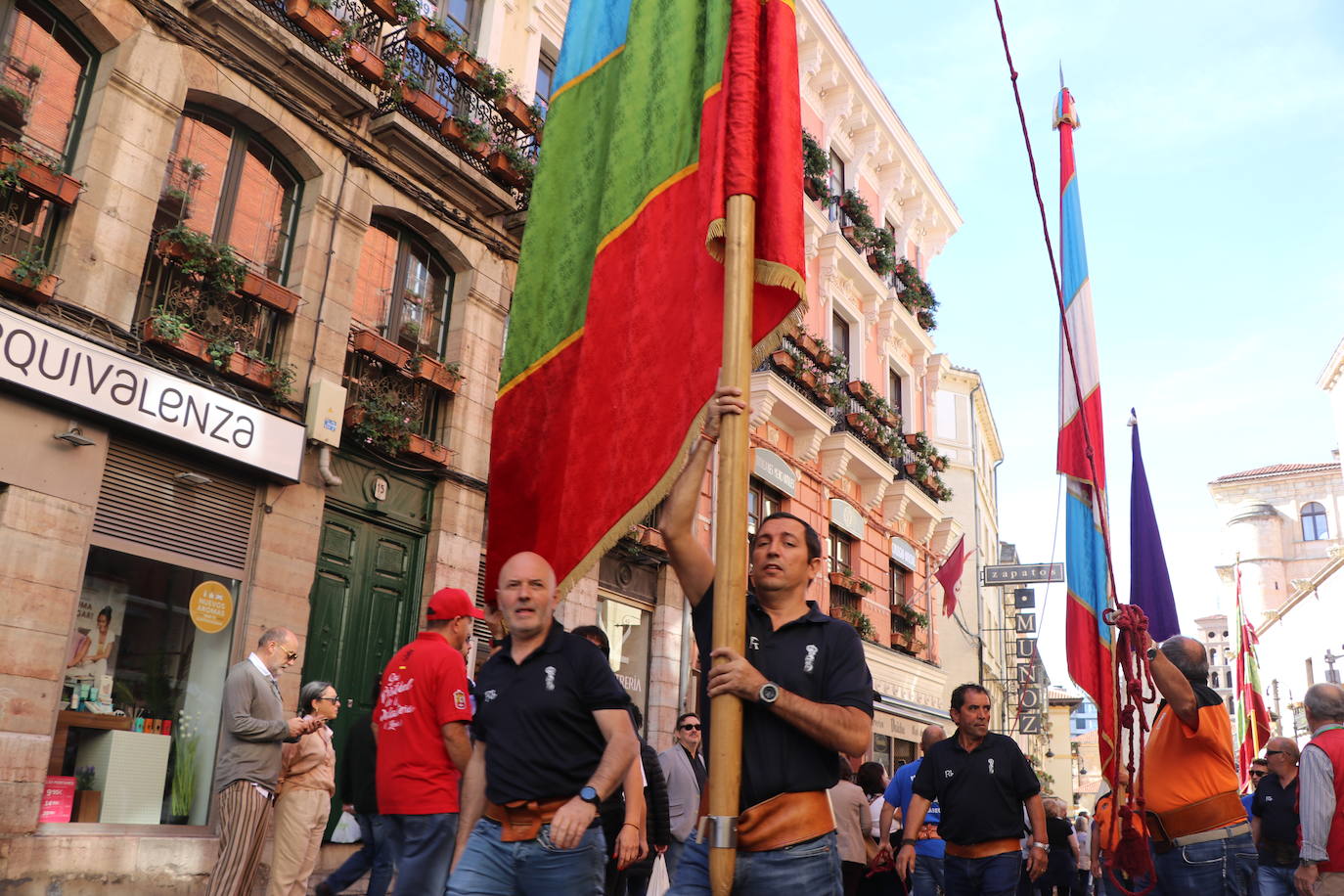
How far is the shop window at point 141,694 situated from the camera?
9734 millimetres

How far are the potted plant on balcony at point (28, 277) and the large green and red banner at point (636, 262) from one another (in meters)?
6.28

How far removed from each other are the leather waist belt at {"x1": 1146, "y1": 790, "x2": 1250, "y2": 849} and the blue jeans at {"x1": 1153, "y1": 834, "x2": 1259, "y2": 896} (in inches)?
1.6

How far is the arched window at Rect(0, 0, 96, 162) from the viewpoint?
9969 millimetres

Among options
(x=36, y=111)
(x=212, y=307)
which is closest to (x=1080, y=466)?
(x=212, y=307)

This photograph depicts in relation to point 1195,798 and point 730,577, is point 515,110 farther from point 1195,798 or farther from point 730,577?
point 730,577

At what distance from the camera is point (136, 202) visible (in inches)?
416

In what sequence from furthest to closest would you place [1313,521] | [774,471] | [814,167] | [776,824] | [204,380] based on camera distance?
1. [1313,521]
2. [814,167]
3. [774,471]
4. [204,380]
5. [776,824]

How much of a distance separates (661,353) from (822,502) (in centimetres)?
1912

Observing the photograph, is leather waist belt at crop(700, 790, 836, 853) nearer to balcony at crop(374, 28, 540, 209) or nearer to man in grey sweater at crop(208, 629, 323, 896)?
man in grey sweater at crop(208, 629, 323, 896)

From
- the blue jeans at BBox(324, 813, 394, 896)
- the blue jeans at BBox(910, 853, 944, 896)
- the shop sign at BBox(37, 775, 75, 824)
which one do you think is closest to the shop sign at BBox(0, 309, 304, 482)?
the shop sign at BBox(37, 775, 75, 824)

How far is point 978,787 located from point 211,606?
770cm

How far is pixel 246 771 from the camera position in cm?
707

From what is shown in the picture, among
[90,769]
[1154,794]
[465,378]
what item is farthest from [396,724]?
[465,378]

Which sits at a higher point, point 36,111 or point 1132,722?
point 36,111
